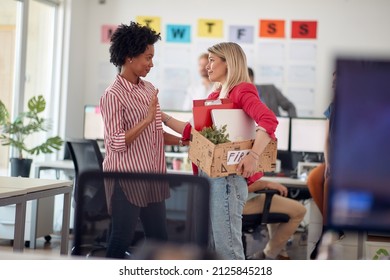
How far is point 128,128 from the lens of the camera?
6.71 feet

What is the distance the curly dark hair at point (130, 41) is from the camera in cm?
206

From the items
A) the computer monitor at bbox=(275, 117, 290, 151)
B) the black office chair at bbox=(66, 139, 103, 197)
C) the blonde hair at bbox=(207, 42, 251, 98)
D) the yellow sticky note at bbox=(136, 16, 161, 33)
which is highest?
the yellow sticky note at bbox=(136, 16, 161, 33)

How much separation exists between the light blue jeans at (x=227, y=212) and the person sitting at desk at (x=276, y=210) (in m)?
1.15

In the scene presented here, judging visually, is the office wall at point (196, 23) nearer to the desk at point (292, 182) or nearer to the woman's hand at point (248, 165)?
the desk at point (292, 182)

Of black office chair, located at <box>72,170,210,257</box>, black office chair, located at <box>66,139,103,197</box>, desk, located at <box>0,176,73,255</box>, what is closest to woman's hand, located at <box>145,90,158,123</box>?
desk, located at <box>0,176,73,255</box>

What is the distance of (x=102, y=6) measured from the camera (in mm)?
5781

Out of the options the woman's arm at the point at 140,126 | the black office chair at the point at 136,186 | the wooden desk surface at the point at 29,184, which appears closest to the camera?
the black office chair at the point at 136,186

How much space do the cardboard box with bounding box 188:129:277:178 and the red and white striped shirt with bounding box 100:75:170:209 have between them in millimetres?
154

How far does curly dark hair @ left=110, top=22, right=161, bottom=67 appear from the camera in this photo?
2.06 m

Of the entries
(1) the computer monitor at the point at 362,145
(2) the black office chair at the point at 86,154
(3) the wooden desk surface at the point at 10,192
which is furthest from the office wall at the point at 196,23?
(1) the computer monitor at the point at 362,145

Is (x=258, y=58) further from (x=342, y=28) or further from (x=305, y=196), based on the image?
(x=305, y=196)

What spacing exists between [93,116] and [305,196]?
172 cm

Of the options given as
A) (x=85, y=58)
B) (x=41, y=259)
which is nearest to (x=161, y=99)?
(x=85, y=58)

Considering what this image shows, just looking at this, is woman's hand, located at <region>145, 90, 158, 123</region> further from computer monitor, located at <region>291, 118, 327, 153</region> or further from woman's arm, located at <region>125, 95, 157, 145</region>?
computer monitor, located at <region>291, 118, 327, 153</region>
